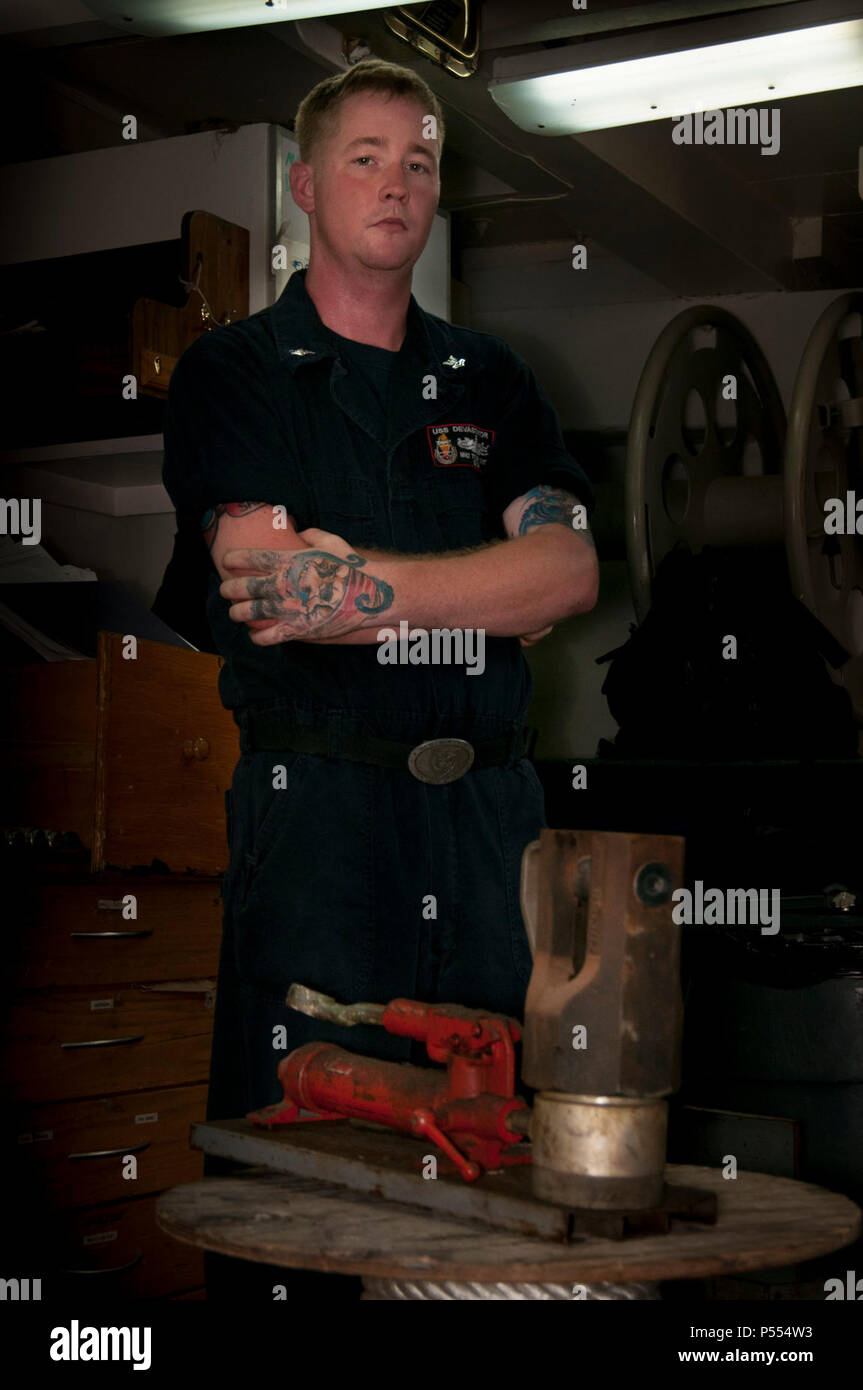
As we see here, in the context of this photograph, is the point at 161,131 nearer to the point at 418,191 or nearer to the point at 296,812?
the point at 418,191

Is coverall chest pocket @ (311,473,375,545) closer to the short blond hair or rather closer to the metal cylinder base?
the short blond hair

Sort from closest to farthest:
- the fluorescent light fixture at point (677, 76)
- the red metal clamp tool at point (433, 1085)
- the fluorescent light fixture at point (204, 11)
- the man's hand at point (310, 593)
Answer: the red metal clamp tool at point (433, 1085)
the man's hand at point (310, 593)
the fluorescent light fixture at point (204, 11)
the fluorescent light fixture at point (677, 76)

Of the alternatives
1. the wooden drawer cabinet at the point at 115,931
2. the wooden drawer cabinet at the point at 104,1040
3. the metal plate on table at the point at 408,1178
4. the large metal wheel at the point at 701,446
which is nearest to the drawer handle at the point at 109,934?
the wooden drawer cabinet at the point at 115,931

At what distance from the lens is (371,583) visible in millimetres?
1807

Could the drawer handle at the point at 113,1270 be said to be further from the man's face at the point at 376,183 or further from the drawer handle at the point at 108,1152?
the man's face at the point at 376,183

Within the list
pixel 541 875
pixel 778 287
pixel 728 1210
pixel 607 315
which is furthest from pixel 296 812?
pixel 778 287

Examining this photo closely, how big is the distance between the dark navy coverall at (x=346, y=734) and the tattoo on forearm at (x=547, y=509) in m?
0.02

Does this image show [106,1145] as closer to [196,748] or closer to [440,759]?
[196,748]

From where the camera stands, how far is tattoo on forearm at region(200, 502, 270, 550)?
1.89 m

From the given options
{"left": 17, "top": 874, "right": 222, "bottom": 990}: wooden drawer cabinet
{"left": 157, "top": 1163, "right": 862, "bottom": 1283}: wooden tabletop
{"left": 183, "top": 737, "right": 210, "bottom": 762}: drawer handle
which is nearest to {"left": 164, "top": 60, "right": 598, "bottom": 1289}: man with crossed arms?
{"left": 157, "top": 1163, "right": 862, "bottom": 1283}: wooden tabletop

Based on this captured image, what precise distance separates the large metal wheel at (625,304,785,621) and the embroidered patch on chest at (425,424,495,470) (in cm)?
188

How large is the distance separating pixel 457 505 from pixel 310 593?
0.34 m

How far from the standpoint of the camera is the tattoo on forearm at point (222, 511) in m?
1.89

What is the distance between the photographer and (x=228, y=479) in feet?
6.17
